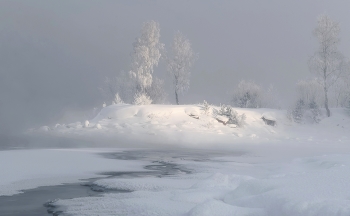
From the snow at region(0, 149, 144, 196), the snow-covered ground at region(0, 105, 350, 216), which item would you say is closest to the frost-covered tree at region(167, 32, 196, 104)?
the snow-covered ground at region(0, 105, 350, 216)

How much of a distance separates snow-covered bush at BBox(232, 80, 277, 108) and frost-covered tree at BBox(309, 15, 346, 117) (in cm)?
697

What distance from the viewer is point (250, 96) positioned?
39812mm

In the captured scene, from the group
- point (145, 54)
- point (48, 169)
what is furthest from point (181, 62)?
point (48, 169)

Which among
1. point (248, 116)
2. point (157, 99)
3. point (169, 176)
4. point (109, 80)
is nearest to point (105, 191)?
point (169, 176)

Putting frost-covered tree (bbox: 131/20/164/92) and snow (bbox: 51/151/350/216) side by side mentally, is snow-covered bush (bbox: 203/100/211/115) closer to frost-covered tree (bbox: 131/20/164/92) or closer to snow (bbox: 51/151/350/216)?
frost-covered tree (bbox: 131/20/164/92)

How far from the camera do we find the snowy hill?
26250 millimetres

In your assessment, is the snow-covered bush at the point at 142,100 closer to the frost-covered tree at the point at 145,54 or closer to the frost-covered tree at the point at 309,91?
the frost-covered tree at the point at 145,54

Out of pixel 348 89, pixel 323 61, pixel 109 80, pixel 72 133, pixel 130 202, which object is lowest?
pixel 130 202

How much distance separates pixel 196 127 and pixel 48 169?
728 inches

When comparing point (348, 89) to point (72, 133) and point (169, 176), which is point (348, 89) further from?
point (169, 176)

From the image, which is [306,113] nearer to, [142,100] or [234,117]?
[234,117]

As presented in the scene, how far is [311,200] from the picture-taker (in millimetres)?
5129

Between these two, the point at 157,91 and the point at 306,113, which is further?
the point at 157,91

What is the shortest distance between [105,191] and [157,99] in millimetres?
34849
